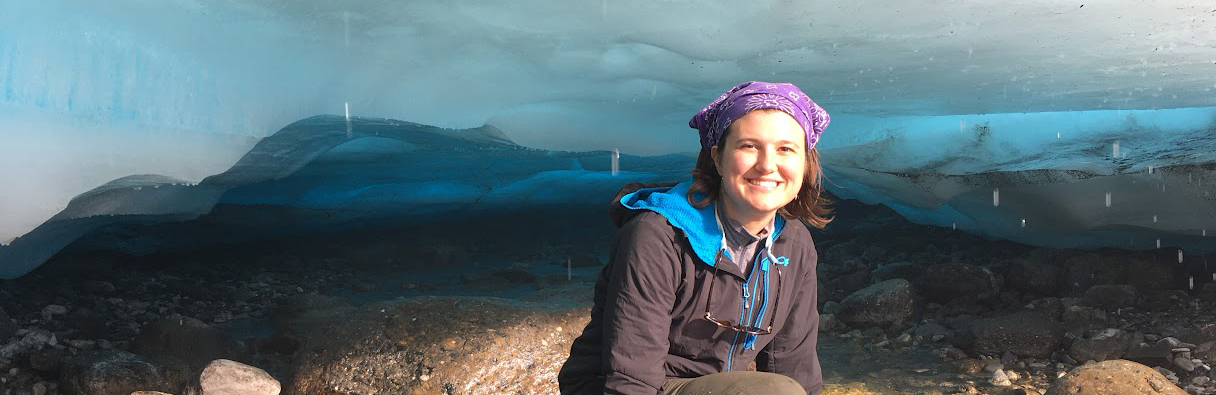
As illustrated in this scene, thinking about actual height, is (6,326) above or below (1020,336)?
above

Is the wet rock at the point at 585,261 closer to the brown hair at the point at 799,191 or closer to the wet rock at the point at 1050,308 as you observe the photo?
the wet rock at the point at 1050,308

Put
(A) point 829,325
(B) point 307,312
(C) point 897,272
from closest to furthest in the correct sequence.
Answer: (A) point 829,325 < (B) point 307,312 < (C) point 897,272

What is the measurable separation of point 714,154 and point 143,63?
302 cm

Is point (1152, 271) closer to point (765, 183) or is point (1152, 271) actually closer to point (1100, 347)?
point (1100, 347)

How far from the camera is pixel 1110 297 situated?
5172mm

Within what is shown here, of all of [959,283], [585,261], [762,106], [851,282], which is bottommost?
[585,261]

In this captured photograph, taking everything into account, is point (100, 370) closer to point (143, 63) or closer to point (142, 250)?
point (143, 63)

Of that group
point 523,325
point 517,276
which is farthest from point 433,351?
point 517,276

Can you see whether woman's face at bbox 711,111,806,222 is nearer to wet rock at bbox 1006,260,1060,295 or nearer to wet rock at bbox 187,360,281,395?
wet rock at bbox 187,360,281,395

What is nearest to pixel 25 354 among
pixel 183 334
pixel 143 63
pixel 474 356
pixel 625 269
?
pixel 183 334

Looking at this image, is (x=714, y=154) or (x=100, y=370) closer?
(x=714, y=154)

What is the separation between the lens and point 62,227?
5160mm

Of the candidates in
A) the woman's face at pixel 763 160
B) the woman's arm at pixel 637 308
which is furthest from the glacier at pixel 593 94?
the woman's arm at pixel 637 308

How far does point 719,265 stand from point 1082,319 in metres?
4.16
